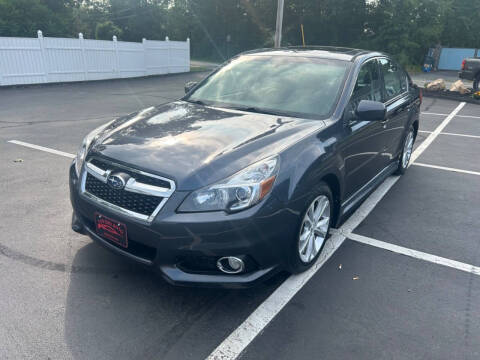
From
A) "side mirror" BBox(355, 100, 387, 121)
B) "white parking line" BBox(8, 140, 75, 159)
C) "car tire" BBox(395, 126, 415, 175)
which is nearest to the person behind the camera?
"side mirror" BBox(355, 100, 387, 121)

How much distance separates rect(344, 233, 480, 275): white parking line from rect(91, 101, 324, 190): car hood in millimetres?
1323

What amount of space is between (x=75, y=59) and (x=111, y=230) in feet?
52.9

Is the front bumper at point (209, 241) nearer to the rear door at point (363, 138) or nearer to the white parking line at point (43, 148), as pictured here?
the rear door at point (363, 138)

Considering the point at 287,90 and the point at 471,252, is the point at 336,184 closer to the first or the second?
the point at 287,90

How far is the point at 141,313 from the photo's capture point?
2715mm

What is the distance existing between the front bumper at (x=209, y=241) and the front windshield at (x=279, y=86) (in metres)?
1.28

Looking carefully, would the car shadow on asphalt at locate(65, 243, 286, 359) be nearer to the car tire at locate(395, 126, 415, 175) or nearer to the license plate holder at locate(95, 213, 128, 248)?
the license plate holder at locate(95, 213, 128, 248)

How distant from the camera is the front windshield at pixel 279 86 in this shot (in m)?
3.61

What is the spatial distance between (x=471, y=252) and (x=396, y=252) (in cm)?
73

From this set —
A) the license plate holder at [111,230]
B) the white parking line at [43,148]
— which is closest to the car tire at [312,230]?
the license plate holder at [111,230]

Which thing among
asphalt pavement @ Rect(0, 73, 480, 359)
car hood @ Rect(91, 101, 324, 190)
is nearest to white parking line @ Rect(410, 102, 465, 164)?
asphalt pavement @ Rect(0, 73, 480, 359)

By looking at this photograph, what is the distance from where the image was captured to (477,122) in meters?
10.4

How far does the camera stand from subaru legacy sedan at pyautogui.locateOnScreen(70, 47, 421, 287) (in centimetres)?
251

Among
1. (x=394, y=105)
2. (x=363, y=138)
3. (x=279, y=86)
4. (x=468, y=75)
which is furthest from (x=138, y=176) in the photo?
(x=468, y=75)
